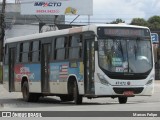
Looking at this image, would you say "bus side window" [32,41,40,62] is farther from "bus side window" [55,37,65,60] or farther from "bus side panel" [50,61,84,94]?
"bus side window" [55,37,65,60]

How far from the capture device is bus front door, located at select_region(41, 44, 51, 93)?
80.0ft

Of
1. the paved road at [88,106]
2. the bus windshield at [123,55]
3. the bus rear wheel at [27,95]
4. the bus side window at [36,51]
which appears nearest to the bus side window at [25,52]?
the bus side window at [36,51]

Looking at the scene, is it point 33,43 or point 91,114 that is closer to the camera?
point 91,114

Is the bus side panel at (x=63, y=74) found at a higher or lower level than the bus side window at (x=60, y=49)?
lower

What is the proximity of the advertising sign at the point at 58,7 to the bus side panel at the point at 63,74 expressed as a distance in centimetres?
3711

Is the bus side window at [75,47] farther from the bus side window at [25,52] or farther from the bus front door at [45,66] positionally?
the bus side window at [25,52]

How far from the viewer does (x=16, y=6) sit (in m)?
82.4

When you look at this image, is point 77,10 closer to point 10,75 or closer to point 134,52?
point 10,75

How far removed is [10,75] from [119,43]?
908 cm

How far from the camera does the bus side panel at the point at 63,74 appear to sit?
21.6 metres

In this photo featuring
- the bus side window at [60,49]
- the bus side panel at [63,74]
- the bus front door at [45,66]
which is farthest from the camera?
the bus front door at [45,66]

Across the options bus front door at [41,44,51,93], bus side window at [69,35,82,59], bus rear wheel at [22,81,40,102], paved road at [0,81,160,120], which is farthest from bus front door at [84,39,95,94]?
bus rear wheel at [22,81,40,102]

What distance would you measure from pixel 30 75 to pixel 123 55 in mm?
6390

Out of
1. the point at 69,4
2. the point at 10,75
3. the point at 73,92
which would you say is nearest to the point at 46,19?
the point at 69,4
